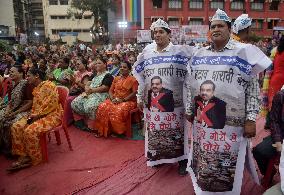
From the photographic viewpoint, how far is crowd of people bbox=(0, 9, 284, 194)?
102 inches

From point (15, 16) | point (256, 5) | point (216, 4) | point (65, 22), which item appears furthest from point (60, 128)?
point (65, 22)

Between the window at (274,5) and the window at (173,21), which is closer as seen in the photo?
the window at (173,21)

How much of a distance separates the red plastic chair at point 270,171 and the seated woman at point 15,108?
10.4ft

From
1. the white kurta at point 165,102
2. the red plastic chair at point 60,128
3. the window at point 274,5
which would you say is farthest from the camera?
the window at point 274,5

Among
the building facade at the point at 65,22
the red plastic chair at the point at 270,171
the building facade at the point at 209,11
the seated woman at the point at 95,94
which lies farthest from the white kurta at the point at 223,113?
the building facade at the point at 65,22

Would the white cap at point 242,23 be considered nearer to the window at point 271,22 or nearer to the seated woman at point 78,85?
the seated woman at point 78,85

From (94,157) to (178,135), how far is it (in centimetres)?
143

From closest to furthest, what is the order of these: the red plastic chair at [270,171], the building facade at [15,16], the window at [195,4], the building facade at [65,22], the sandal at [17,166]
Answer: the red plastic chair at [270,171] → the sandal at [17,166] → the window at [195,4] → the building facade at [15,16] → the building facade at [65,22]

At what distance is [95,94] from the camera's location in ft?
18.5

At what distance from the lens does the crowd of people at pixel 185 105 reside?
8.49 ft

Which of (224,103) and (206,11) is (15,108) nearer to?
(224,103)

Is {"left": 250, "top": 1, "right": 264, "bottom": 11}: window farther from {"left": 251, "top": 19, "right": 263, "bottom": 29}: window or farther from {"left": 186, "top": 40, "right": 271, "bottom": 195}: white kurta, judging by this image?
{"left": 186, "top": 40, "right": 271, "bottom": 195}: white kurta

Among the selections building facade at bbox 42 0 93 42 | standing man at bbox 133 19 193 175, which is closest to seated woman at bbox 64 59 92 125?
standing man at bbox 133 19 193 175

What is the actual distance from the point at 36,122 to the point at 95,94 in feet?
5.07
